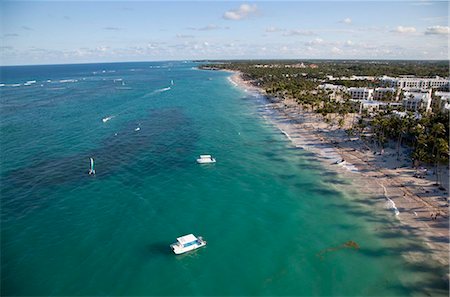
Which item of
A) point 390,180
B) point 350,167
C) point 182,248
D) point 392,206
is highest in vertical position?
point 350,167

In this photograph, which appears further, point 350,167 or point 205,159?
point 205,159

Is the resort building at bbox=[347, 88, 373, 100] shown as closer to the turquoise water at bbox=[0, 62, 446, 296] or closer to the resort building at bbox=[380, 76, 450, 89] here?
the resort building at bbox=[380, 76, 450, 89]

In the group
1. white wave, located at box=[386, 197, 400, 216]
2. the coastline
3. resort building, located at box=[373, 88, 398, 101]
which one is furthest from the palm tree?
resort building, located at box=[373, 88, 398, 101]

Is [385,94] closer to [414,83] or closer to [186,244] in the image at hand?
[414,83]

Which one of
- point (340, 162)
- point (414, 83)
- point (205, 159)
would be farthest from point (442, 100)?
point (205, 159)

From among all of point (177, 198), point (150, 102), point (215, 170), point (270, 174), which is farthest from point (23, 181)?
point (150, 102)

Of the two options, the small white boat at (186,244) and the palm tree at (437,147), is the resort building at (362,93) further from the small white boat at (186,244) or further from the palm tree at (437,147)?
the small white boat at (186,244)

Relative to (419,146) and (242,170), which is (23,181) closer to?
(242,170)
